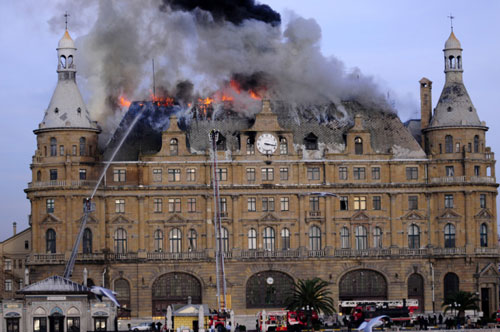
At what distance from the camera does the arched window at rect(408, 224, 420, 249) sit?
589 feet

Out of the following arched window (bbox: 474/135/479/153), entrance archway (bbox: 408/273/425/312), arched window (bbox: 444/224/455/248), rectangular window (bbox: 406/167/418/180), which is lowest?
entrance archway (bbox: 408/273/425/312)

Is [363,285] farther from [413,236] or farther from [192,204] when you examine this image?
[192,204]

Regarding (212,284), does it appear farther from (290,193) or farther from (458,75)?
(458,75)

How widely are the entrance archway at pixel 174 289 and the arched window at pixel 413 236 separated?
71.8 ft

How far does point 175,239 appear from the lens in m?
178

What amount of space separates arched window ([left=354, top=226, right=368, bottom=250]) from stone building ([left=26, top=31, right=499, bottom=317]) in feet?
0.47

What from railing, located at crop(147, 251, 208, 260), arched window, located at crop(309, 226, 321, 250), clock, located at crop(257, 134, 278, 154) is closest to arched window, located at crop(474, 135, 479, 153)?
arched window, located at crop(309, 226, 321, 250)

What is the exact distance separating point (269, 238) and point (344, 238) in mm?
7606

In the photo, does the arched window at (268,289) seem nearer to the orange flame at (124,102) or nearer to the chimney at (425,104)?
the chimney at (425,104)

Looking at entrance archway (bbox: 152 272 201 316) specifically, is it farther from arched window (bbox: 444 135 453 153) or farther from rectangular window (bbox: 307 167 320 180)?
arched window (bbox: 444 135 453 153)

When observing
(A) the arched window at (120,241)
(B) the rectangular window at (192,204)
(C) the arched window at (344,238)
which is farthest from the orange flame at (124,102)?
(C) the arched window at (344,238)

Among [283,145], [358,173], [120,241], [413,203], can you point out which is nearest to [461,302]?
[413,203]

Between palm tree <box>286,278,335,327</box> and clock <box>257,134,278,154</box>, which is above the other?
clock <box>257,134,278,154</box>

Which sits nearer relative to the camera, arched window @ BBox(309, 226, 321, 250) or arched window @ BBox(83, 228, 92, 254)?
arched window @ BBox(83, 228, 92, 254)
